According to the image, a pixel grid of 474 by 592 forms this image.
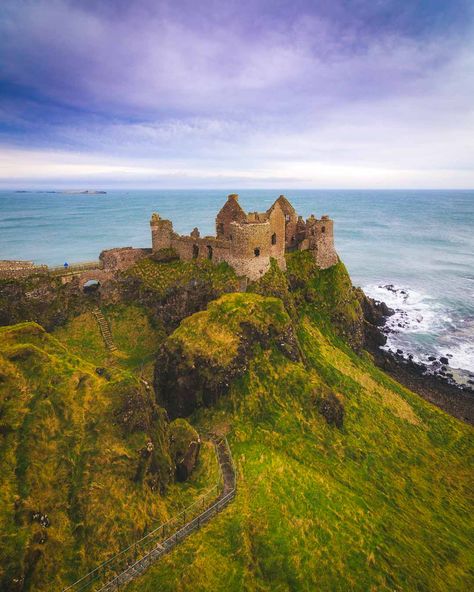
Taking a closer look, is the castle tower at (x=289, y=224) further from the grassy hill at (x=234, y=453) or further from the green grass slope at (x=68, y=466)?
the green grass slope at (x=68, y=466)

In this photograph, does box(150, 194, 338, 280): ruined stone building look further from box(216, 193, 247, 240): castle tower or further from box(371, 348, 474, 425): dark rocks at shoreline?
box(371, 348, 474, 425): dark rocks at shoreline

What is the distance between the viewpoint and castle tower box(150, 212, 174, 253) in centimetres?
4262

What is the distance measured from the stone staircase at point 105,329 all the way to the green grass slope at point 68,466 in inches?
559

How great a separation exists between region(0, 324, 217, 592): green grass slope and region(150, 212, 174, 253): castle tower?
22214 millimetres

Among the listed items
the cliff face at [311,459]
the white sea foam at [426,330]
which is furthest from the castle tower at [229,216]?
the white sea foam at [426,330]

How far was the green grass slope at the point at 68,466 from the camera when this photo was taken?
48.5 feet

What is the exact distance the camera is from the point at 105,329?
37969 millimetres

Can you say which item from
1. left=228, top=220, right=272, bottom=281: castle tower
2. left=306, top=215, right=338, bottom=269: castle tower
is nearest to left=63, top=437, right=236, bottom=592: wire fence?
left=228, top=220, right=272, bottom=281: castle tower

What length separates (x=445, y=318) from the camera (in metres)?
66.9

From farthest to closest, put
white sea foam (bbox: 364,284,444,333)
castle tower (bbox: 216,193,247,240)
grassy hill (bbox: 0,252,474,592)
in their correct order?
white sea foam (bbox: 364,284,444,333), castle tower (bbox: 216,193,247,240), grassy hill (bbox: 0,252,474,592)

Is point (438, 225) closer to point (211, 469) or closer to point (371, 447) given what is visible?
point (371, 447)

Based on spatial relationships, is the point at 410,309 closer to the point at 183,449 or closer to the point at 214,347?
the point at 214,347

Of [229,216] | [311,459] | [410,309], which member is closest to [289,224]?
[229,216]

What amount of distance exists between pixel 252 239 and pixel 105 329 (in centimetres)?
1691
